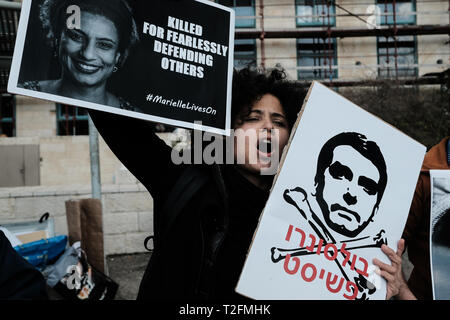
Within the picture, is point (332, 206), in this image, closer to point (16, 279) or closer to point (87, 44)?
point (87, 44)

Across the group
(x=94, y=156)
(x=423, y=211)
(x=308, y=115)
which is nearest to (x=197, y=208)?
(x=308, y=115)

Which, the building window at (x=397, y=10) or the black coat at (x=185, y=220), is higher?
the building window at (x=397, y=10)

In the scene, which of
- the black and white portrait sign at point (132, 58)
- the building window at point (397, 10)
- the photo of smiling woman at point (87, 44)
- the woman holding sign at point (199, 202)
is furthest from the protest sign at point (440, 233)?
the building window at point (397, 10)

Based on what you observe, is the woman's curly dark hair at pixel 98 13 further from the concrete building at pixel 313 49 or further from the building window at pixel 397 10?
the building window at pixel 397 10

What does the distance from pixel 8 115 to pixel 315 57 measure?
381 inches

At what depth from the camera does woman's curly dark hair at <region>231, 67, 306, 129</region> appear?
65.9 inches

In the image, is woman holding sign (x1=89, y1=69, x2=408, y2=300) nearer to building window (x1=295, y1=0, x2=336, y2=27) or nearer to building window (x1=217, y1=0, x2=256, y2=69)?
building window (x1=217, y1=0, x2=256, y2=69)

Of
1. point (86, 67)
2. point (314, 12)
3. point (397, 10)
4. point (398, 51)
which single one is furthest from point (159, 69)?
point (397, 10)

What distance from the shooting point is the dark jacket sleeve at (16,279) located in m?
1.29

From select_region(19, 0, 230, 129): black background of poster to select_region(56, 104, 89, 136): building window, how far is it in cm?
959

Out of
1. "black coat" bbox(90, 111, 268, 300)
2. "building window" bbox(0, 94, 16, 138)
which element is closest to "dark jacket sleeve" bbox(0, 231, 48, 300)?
"black coat" bbox(90, 111, 268, 300)

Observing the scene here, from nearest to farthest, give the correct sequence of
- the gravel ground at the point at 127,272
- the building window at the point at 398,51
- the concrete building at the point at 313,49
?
1. the gravel ground at the point at 127,272
2. the concrete building at the point at 313,49
3. the building window at the point at 398,51

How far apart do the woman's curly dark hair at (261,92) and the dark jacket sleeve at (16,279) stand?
1060 millimetres

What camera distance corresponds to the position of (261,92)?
1736 millimetres
